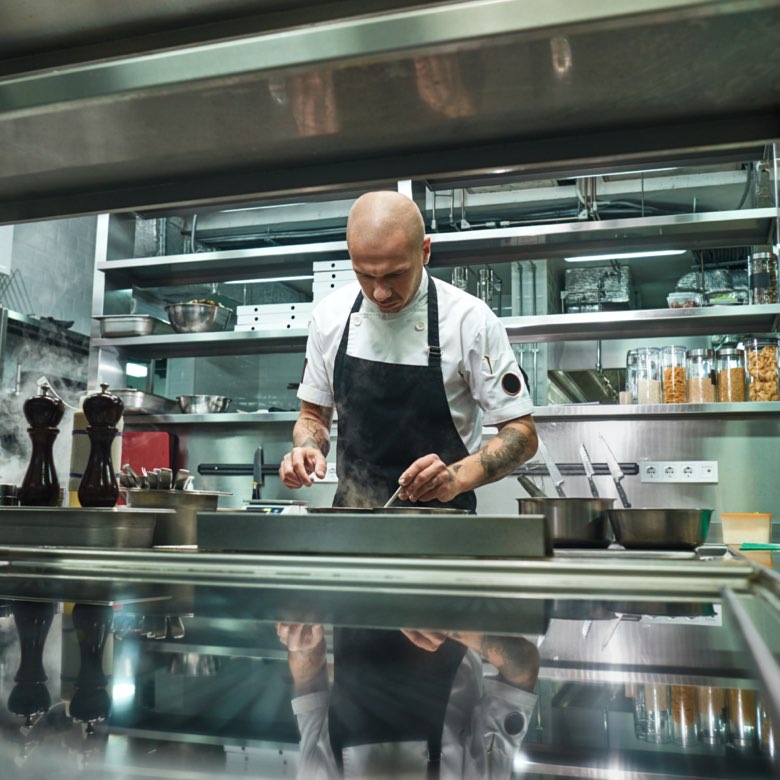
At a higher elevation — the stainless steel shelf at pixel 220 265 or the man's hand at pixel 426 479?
the stainless steel shelf at pixel 220 265

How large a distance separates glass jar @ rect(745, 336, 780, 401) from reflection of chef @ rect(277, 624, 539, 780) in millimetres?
3378

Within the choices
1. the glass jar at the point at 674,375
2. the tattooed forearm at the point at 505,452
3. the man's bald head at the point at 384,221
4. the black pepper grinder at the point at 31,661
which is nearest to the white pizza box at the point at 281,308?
the glass jar at the point at 674,375

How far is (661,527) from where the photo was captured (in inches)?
62.4

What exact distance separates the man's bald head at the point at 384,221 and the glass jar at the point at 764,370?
2.15 metres

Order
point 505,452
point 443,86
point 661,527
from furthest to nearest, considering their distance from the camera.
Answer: point 505,452 → point 661,527 → point 443,86

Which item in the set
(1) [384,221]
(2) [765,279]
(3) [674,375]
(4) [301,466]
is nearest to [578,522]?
(4) [301,466]

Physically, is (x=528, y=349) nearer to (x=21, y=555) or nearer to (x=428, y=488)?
(x=428, y=488)

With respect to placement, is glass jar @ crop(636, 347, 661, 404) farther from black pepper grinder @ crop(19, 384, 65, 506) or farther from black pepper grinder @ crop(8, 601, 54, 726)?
black pepper grinder @ crop(8, 601, 54, 726)

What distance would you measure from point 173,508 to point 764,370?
9.79 feet

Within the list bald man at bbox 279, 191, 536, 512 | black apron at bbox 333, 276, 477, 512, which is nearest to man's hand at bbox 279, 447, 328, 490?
bald man at bbox 279, 191, 536, 512

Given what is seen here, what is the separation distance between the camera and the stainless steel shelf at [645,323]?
360 centimetres

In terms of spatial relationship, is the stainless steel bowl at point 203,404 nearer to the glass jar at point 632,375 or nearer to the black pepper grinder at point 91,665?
the glass jar at point 632,375

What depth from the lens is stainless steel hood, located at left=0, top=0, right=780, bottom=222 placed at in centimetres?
92

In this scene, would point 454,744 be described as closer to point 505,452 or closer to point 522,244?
point 505,452
